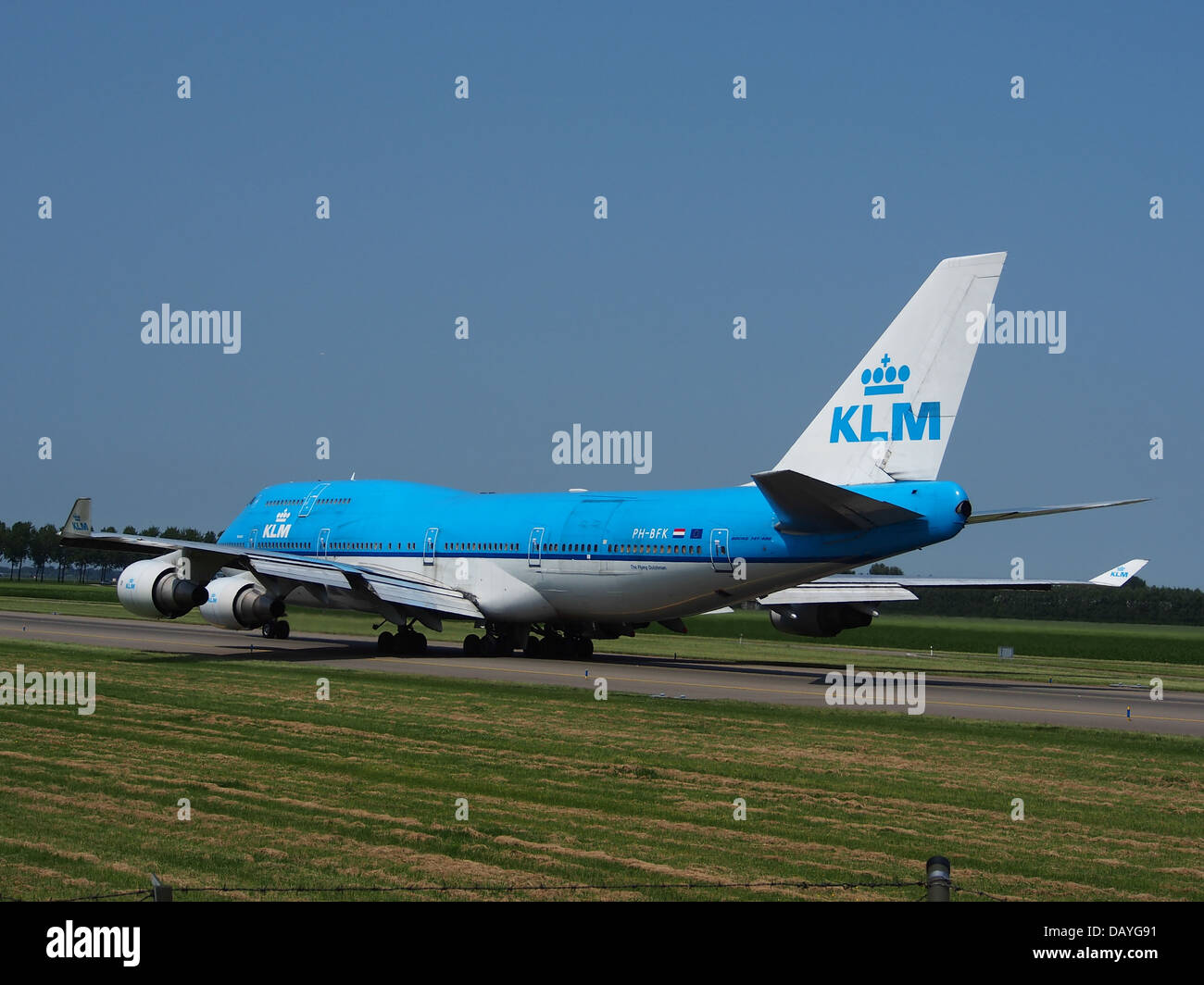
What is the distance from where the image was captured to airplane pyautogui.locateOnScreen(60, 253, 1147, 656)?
99.4ft

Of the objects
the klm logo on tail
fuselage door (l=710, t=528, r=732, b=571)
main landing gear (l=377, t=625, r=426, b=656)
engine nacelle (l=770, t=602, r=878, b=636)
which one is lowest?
main landing gear (l=377, t=625, r=426, b=656)

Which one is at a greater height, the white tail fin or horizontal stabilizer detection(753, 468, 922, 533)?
the white tail fin

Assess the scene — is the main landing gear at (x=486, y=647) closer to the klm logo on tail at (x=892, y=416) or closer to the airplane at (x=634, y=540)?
the airplane at (x=634, y=540)

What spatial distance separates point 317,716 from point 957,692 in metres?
16.5

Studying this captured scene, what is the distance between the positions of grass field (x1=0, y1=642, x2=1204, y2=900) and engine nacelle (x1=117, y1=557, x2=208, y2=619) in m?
11.4

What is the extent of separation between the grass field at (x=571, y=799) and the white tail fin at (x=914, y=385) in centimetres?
778

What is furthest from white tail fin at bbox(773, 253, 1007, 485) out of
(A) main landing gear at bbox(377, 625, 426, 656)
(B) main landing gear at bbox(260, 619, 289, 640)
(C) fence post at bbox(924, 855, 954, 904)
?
(C) fence post at bbox(924, 855, 954, 904)

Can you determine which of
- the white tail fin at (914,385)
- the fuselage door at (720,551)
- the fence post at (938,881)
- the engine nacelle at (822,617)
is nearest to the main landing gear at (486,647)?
the engine nacelle at (822,617)

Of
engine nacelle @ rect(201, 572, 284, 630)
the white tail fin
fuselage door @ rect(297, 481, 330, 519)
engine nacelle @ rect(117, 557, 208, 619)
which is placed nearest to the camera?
the white tail fin

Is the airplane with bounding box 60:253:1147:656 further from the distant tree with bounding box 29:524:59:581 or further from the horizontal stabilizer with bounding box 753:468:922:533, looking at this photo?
the distant tree with bounding box 29:524:59:581

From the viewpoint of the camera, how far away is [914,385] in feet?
101

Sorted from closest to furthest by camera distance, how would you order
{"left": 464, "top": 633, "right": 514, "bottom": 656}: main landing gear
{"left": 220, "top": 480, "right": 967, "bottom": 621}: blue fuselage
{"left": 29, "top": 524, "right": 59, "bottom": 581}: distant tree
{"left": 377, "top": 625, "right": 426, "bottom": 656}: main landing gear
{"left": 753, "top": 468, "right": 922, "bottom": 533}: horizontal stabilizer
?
{"left": 753, "top": 468, "right": 922, "bottom": 533}: horizontal stabilizer → {"left": 220, "top": 480, "right": 967, "bottom": 621}: blue fuselage → {"left": 377, "top": 625, "right": 426, "bottom": 656}: main landing gear → {"left": 464, "top": 633, "right": 514, "bottom": 656}: main landing gear → {"left": 29, "top": 524, "right": 59, "bottom": 581}: distant tree

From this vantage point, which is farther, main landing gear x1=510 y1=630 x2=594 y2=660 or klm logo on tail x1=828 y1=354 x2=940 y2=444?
main landing gear x1=510 y1=630 x2=594 y2=660
